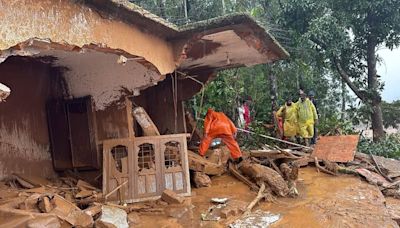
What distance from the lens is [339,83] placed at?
18031 millimetres

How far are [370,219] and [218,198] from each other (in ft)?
7.29

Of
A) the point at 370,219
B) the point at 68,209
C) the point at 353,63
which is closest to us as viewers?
the point at 68,209

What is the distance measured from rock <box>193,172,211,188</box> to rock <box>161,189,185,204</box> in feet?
3.16

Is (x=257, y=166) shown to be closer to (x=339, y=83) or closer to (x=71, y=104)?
(x=71, y=104)

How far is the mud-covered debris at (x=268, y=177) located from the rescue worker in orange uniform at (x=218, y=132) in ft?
1.79

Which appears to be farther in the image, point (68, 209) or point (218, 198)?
point (218, 198)

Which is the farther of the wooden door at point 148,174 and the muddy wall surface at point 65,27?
the wooden door at point 148,174

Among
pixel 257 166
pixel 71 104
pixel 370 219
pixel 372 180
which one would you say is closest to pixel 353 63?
pixel 372 180

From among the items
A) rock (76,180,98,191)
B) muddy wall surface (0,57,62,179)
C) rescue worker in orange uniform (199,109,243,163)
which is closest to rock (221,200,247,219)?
rescue worker in orange uniform (199,109,243,163)

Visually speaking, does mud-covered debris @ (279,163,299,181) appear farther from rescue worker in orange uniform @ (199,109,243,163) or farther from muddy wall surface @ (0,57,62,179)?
muddy wall surface @ (0,57,62,179)

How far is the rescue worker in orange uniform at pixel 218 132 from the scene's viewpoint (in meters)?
7.98

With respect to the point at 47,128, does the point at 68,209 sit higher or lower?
lower

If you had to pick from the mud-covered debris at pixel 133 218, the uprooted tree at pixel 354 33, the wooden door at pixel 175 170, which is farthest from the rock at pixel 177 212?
the uprooted tree at pixel 354 33

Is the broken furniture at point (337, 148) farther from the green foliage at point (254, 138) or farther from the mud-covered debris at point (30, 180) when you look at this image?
the mud-covered debris at point (30, 180)
